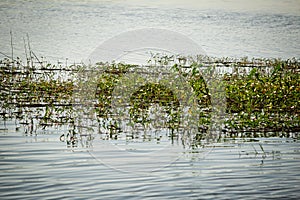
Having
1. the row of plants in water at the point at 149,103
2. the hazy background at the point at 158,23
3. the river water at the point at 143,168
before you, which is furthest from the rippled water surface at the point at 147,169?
the hazy background at the point at 158,23

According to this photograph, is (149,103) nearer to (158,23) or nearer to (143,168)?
(143,168)

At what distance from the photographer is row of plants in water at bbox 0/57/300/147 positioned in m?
10.6

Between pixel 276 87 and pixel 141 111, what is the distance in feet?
11.5

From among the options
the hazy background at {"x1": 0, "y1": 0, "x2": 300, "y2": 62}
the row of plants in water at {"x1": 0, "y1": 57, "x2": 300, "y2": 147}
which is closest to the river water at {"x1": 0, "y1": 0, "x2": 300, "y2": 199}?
the row of plants in water at {"x1": 0, "y1": 57, "x2": 300, "y2": 147}

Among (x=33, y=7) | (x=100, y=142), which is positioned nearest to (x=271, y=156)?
(x=100, y=142)

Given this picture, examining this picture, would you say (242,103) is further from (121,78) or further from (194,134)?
(121,78)

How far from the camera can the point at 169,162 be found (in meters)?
8.27

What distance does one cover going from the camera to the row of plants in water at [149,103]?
10.6 m

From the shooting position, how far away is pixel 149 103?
12766 mm

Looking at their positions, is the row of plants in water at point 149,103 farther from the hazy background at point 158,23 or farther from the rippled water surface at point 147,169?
the hazy background at point 158,23

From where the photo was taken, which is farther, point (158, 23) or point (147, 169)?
point (158, 23)

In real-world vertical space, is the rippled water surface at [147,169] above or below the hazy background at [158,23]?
below

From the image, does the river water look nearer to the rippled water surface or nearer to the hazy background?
the rippled water surface

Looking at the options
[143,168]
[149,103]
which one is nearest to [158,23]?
[149,103]
